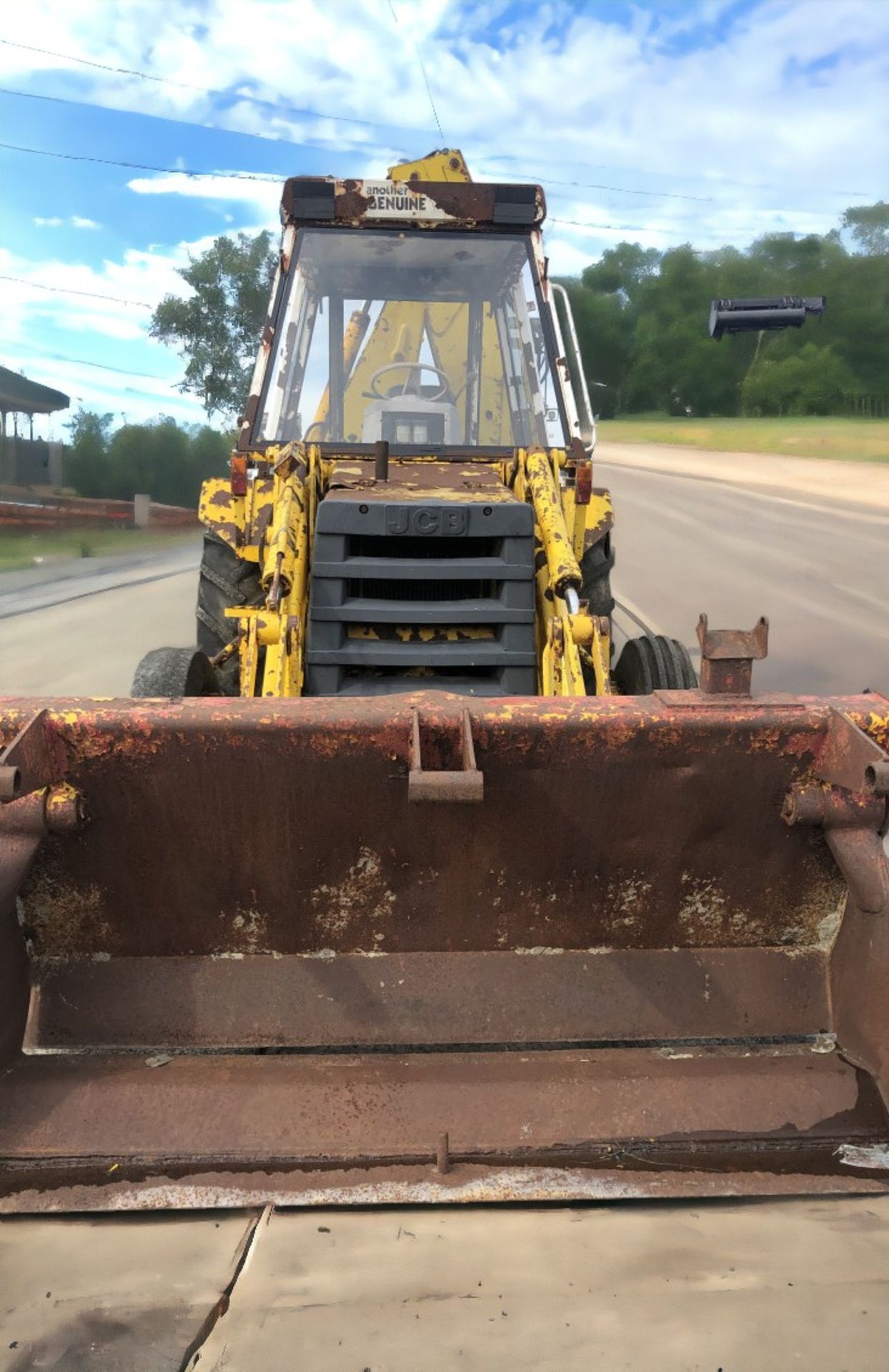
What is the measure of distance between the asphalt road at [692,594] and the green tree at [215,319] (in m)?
15.4

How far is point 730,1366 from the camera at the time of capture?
200 centimetres

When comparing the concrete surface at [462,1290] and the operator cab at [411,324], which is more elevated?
the operator cab at [411,324]

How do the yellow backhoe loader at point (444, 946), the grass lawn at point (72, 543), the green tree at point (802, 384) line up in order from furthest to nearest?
the green tree at point (802, 384) → the grass lawn at point (72, 543) → the yellow backhoe loader at point (444, 946)

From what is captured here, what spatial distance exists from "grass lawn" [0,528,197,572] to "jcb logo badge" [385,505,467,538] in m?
15.8

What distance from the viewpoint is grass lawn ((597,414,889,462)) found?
1694 inches

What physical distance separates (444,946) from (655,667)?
192 cm

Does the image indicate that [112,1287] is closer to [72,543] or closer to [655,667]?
[655,667]

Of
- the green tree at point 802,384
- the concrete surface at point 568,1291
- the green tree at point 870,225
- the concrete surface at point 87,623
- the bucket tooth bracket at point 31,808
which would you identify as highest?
the green tree at point 870,225

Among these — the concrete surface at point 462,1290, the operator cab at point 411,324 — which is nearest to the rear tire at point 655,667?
the operator cab at point 411,324

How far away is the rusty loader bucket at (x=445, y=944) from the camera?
8.50ft

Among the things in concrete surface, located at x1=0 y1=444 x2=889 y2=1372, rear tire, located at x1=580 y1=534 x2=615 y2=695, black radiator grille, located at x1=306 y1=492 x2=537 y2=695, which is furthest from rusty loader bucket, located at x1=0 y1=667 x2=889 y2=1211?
rear tire, located at x1=580 y1=534 x2=615 y2=695

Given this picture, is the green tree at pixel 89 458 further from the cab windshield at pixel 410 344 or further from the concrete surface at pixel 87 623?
the cab windshield at pixel 410 344

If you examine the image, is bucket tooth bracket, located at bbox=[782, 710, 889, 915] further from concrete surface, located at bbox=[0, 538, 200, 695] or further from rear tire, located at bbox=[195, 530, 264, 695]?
concrete surface, located at bbox=[0, 538, 200, 695]

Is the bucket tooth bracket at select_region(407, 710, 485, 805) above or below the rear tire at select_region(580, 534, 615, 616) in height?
below
